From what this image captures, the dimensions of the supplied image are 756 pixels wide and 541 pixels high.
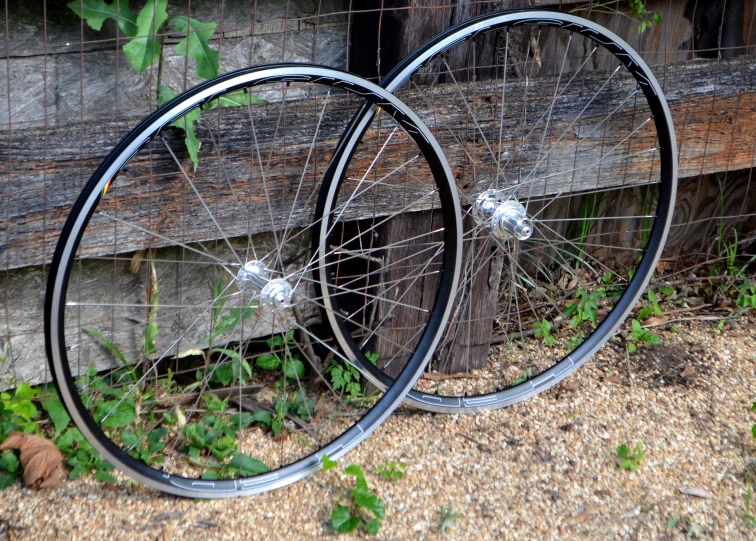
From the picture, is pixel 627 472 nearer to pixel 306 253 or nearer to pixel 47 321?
pixel 306 253

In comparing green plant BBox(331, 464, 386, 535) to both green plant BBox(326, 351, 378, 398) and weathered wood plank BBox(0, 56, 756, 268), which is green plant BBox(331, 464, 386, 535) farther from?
weathered wood plank BBox(0, 56, 756, 268)

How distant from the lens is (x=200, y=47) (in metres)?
2.29

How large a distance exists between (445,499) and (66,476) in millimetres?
1155

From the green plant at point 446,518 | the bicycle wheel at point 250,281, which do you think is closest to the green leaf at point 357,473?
the bicycle wheel at point 250,281

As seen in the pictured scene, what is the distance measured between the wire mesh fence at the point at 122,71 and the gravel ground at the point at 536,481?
611 millimetres

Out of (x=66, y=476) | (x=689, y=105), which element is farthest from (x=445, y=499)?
(x=689, y=105)

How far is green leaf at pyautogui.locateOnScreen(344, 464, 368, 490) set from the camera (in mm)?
2391

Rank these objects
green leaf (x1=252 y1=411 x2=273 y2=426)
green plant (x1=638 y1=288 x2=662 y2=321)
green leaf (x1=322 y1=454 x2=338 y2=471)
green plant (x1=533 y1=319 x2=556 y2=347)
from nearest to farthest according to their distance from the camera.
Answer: green leaf (x1=322 y1=454 x2=338 y2=471)
green leaf (x1=252 y1=411 x2=273 y2=426)
green plant (x1=533 y1=319 x2=556 y2=347)
green plant (x1=638 y1=288 x2=662 y2=321)

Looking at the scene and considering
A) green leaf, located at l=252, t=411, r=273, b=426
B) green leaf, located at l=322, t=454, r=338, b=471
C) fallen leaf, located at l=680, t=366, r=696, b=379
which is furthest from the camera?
fallen leaf, located at l=680, t=366, r=696, b=379

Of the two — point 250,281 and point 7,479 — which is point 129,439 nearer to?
point 7,479

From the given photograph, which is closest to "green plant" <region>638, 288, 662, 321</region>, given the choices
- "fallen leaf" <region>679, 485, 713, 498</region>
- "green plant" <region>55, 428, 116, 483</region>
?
"fallen leaf" <region>679, 485, 713, 498</region>

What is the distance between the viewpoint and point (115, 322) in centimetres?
270

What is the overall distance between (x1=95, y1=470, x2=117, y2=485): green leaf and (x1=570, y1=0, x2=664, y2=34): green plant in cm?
229

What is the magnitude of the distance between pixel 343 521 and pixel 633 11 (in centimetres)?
224
